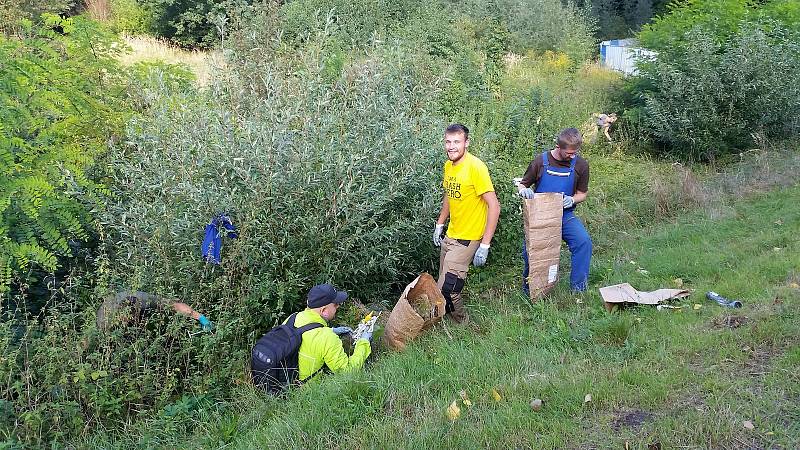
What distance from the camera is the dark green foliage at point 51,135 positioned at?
525 cm

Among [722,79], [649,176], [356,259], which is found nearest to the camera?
[356,259]

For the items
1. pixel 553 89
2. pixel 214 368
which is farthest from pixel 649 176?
pixel 214 368

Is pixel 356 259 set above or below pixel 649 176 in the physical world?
above

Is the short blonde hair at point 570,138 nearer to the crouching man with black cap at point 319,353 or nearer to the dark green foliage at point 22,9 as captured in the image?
the crouching man with black cap at point 319,353

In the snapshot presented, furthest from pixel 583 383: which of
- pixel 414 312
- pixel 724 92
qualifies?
pixel 724 92

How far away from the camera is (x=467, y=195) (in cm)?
520

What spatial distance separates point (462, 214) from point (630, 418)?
232 cm

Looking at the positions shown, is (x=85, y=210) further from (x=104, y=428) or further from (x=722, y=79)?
(x=722, y=79)

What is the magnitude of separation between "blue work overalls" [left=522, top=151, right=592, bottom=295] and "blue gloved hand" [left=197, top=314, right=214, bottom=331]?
2891 millimetres

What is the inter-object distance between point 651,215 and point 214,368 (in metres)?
6.64

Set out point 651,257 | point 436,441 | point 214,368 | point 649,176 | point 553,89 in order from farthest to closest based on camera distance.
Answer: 1. point 553,89
2. point 649,176
3. point 651,257
4. point 214,368
5. point 436,441

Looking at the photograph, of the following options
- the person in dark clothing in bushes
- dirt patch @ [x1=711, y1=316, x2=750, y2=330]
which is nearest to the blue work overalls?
dirt patch @ [x1=711, y1=316, x2=750, y2=330]

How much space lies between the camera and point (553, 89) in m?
14.4

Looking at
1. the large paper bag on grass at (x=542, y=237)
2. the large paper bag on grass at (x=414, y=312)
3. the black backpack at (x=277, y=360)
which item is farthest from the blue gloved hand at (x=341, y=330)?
the large paper bag on grass at (x=542, y=237)
